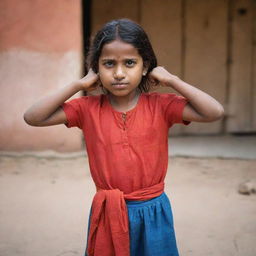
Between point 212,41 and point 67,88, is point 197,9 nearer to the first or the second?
point 212,41

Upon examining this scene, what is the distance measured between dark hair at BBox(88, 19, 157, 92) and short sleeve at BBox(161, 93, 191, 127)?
0.19 m

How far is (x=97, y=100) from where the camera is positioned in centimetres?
187

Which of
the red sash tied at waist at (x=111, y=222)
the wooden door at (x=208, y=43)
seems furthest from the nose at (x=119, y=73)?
the wooden door at (x=208, y=43)

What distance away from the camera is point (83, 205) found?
354 cm

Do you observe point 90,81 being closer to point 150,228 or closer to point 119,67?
point 119,67

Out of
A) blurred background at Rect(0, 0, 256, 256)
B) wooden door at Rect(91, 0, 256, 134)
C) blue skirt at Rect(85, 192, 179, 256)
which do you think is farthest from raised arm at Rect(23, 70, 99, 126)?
wooden door at Rect(91, 0, 256, 134)

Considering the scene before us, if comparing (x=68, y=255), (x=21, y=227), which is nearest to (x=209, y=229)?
(x=68, y=255)

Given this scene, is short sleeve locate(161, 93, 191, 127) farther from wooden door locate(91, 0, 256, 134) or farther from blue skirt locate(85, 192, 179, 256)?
wooden door locate(91, 0, 256, 134)

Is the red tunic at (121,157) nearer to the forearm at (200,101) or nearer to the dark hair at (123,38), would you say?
the forearm at (200,101)

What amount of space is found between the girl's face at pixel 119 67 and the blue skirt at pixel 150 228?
460mm

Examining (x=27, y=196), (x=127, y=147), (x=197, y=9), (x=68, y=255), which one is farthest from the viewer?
(x=197, y=9)

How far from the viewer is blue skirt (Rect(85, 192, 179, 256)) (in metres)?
1.78

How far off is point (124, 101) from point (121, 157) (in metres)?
0.25

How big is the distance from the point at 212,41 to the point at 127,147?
4.11 meters
